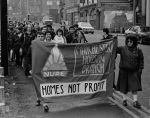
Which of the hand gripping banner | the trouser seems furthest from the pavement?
the trouser

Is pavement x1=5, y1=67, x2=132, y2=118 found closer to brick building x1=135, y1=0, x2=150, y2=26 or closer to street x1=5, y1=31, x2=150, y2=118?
street x1=5, y1=31, x2=150, y2=118

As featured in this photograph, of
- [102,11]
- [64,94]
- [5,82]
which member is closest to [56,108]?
[64,94]

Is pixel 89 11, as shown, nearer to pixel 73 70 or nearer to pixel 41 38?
pixel 41 38

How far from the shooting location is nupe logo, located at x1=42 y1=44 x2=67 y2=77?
26.8 ft

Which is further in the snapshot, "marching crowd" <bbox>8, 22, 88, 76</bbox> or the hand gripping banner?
"marching crowd" <bbox>8, 22, 88, 76</bbox>

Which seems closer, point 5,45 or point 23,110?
point 23,110

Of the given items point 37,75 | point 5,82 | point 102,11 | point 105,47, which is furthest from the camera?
point 102,11

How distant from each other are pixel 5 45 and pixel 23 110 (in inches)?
207

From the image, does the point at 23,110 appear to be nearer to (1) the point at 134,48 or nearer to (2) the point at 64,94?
(2) the point at 64,94

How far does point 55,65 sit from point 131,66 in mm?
1595

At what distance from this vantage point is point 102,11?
235 feet

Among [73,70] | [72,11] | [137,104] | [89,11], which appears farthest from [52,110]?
[72,11]

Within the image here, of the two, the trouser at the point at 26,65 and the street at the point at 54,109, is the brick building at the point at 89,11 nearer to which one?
the trouser at the point at 26,65

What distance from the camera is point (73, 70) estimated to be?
8375 millimetres
